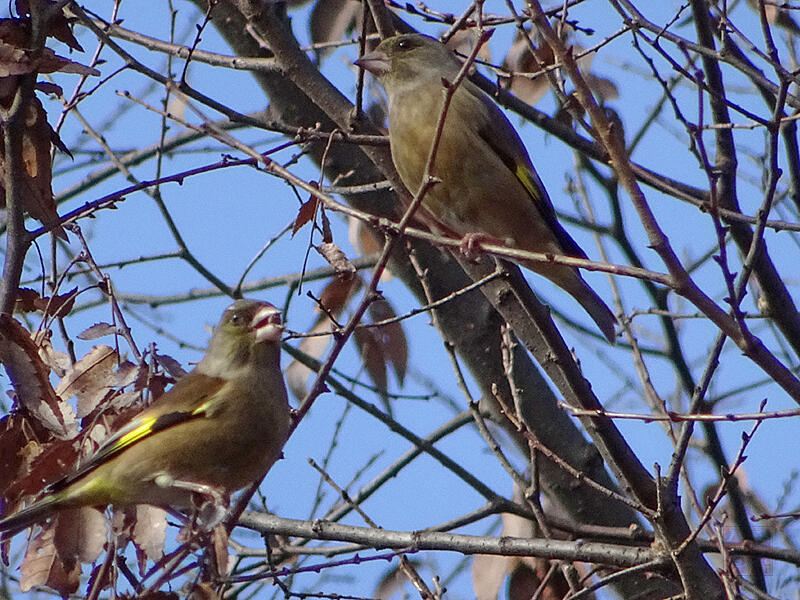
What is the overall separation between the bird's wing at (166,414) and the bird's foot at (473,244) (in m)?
1.05

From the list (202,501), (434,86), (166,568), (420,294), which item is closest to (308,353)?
(420,294)

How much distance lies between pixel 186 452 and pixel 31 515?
0.54 metres

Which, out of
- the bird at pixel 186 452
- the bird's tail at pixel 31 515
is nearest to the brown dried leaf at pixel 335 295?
the bird at pixel 186 452

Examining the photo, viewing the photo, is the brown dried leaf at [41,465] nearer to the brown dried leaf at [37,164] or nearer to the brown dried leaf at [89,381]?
the brown dried leaf at [89,381]

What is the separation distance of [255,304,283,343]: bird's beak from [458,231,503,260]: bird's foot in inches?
30.4

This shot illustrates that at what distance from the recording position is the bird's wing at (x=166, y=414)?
369 centimetres

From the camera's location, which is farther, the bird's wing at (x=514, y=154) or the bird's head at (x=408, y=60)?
the bird's head at (x=408, y=60)

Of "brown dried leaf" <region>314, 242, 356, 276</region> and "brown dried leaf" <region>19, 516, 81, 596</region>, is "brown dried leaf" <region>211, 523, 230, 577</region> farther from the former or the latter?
"brown dried leaf" <region>314, 242, 356, 276</region>

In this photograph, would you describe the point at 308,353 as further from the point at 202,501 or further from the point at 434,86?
the point at 202,501

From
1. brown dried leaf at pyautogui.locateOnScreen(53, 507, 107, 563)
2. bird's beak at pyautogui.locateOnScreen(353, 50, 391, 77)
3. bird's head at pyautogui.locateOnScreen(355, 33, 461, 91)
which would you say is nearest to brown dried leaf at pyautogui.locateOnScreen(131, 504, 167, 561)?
brown dried leaf at pyautogui.locateOnScreen(53, 507, 107, 563)

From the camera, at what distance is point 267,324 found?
416cm

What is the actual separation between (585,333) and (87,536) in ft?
15.4

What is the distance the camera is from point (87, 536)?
335 cm

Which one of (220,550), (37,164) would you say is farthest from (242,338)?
(220,550)
